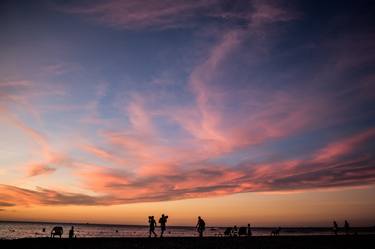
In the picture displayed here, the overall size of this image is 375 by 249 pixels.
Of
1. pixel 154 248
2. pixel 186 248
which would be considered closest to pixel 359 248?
pixel 186 248

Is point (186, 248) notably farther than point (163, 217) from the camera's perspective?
No

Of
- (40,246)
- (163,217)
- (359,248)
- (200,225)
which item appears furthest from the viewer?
(200,225)

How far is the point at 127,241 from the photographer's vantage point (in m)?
29.5

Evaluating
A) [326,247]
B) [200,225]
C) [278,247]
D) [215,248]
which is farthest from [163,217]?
[326,247]

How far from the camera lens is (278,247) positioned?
2717 cm

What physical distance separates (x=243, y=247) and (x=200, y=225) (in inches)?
570

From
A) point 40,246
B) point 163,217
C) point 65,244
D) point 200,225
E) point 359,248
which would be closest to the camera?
point 40,246

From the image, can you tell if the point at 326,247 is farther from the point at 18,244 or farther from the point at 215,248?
the point at 18,244

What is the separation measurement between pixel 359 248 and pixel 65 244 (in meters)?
26.4

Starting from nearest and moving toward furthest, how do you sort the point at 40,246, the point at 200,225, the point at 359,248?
1. the point at 40,246
2. the point at 359,248
3. the point at 200,225

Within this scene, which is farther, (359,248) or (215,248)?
(359,248)

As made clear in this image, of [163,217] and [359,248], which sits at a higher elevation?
[163,217]

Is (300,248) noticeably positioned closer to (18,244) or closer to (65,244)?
(65,244)

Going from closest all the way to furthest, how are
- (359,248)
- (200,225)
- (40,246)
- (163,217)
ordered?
(40,246) → (359,248) → (163,217) → (200,225)
